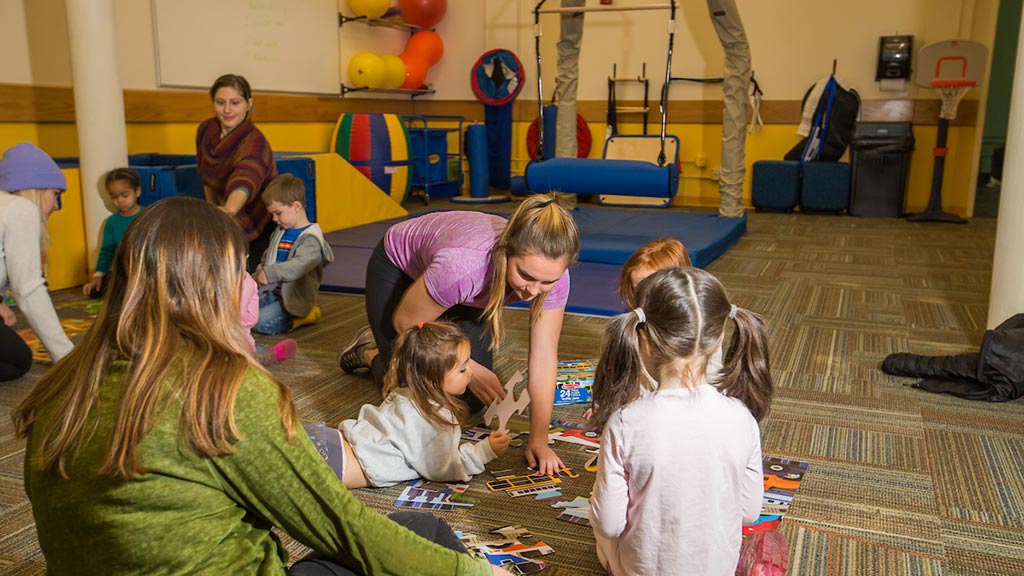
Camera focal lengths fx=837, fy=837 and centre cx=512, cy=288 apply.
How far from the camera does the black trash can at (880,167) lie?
7359 millimetres

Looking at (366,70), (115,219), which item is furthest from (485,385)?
(366,70)

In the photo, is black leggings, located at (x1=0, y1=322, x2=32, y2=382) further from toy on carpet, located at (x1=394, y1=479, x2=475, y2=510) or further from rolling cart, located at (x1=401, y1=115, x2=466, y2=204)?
rolling cart, located at (x1=401, y1=115, x2=466, y2=204)

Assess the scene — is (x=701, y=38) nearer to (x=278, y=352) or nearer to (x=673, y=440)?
(x=278, y=352)

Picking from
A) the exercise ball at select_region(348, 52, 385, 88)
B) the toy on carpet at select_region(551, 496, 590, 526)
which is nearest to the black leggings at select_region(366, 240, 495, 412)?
the toy on carpet at select_region(551, 496, 590, 526)

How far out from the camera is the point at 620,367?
4.76 feet

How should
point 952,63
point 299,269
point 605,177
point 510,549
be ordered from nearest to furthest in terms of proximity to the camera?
point 510,549 < point 299,269 < point 605,177 < point 952,63

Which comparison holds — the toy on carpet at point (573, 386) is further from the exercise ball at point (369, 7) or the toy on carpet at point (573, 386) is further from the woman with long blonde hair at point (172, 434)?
the exercise ball at point (369, 7)

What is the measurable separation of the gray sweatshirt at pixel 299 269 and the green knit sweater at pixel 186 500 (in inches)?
97.9

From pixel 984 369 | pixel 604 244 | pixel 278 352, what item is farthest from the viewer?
pixel 604 244

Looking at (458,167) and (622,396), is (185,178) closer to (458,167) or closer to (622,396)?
(622,396)

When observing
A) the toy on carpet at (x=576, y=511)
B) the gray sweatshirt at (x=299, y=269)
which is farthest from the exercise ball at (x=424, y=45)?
the toy on carpet at (x=576, y=511)

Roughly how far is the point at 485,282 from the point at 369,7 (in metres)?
5.87

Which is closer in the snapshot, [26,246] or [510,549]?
[510,549]

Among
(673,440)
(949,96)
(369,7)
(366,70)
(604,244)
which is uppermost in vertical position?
(369,7)
